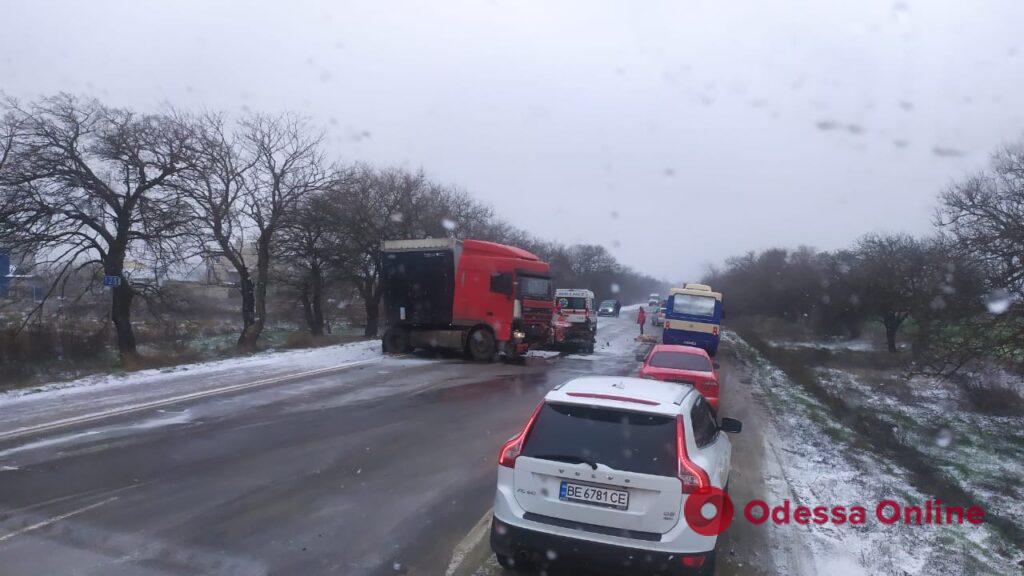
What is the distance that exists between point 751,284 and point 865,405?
176 ft

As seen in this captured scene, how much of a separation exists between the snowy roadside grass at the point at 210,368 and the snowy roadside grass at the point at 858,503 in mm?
11826

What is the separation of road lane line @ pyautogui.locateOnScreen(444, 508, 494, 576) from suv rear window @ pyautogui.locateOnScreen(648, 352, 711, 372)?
23.4 ft

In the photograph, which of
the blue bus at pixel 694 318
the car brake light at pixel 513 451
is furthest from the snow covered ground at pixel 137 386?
the blue bus at pixel 694 318

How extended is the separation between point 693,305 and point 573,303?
5916 mm

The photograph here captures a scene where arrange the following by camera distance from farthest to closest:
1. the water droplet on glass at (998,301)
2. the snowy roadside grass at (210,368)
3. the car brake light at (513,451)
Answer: the water droplet on glass at (998,301)
the snowy roadside grass at (210,368)
the car brake light at (513,451)

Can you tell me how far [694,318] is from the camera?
1058 inches

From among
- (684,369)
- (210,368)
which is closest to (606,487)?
(684,369)

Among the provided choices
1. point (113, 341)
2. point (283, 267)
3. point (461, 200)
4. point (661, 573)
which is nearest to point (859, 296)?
point (461, 200)

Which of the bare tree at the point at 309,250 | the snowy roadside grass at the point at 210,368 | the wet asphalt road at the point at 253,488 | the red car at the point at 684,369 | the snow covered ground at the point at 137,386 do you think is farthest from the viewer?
the bare tree at the point at 309,250

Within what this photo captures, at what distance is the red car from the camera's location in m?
12.4

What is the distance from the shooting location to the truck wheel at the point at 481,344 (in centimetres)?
2109

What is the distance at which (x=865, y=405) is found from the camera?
16.4 metres

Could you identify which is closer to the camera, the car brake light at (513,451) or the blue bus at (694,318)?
the car brake light at (513,451)

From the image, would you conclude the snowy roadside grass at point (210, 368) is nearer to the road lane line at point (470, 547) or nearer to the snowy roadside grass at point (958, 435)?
the road lane line at point (470, 547)
